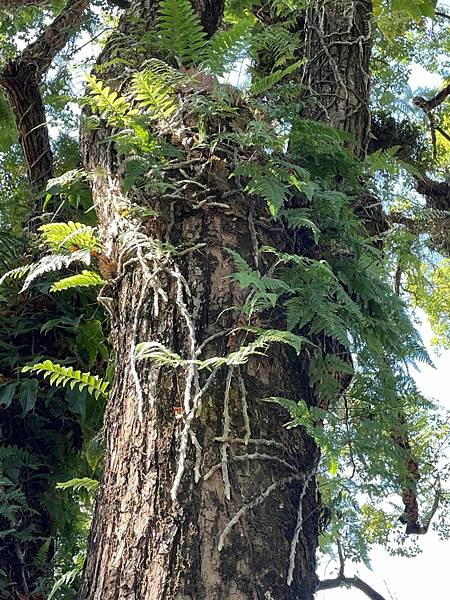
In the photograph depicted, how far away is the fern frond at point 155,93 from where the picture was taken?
6.04 ft

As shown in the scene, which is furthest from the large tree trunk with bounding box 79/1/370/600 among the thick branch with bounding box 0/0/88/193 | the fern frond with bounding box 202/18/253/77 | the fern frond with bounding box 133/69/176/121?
the thick branch with bounding box 0/0/88/193

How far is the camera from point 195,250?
1.77 m

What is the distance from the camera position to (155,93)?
184 cm

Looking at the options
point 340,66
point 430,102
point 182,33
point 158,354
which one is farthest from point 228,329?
point 430,102

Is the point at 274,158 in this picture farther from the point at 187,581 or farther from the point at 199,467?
the point at 187,581

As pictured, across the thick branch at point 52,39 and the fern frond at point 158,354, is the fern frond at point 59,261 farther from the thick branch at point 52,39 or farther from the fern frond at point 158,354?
the thick branch at point 52,39

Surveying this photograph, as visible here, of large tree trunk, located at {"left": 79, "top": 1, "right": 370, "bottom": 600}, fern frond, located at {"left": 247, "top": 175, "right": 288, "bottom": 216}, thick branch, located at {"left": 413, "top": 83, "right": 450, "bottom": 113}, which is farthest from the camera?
thick branch, located at {"left": 413, "top": 83, "right": 450, "bottom": 113}

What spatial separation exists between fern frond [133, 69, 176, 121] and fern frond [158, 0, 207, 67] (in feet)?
0.89

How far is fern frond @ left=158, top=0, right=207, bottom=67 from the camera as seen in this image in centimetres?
206

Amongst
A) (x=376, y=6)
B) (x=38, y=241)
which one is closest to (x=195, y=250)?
(x=38, y=241)

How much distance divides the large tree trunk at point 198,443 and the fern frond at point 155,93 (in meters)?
0.14

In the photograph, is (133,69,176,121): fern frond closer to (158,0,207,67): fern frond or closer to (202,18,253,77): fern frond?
(202,18,253,77): fern frond

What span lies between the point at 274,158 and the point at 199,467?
2.80 feet

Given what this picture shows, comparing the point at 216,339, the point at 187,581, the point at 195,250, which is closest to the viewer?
the point at 187,581
